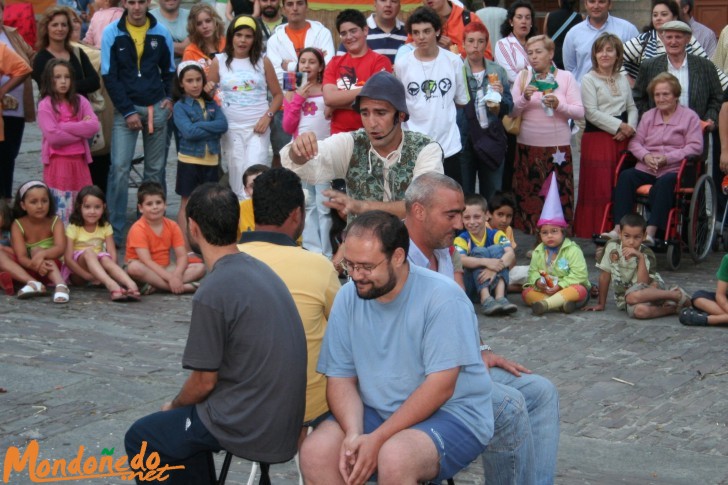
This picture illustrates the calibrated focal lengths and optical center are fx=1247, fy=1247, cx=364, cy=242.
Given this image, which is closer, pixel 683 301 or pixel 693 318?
pixel 693 318

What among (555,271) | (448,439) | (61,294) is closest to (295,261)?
(448,439)

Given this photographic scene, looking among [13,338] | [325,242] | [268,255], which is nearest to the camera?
[268,255]

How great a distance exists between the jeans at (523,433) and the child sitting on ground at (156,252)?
4.67 metres

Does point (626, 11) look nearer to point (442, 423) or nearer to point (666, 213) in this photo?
point (666, 213)

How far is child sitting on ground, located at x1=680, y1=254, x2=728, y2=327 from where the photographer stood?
8.10 m

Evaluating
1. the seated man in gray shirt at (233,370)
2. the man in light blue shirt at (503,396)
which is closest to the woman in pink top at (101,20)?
the man in light blue shirt at (503,396)

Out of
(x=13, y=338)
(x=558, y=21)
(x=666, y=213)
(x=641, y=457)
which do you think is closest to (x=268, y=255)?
(x=641, y=457)

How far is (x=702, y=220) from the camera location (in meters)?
10.1

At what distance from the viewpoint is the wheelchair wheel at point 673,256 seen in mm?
9727

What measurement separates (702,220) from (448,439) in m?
6.32

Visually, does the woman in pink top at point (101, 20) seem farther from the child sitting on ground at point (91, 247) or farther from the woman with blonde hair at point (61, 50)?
the child sitting on ground at point (91, 247)

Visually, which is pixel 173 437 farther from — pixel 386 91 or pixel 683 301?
pixel 683 301

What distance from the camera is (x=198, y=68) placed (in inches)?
405

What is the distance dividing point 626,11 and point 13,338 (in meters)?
13.3
